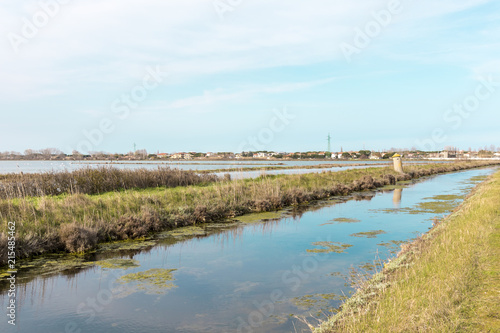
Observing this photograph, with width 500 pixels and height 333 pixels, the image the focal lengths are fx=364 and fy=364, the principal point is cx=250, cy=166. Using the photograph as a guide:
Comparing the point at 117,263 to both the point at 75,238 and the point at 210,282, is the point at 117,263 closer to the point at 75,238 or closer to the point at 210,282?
the point at 75,238

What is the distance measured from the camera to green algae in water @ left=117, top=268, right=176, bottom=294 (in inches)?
329

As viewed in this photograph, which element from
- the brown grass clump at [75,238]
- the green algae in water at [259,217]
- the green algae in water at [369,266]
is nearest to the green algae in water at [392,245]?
the green algae in water at [369,266]

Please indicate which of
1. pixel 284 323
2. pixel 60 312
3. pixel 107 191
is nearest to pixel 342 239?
pixel 284 323

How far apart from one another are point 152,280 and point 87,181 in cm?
1472

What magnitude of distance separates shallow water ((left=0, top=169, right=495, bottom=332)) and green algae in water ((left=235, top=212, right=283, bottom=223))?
2.08 metres

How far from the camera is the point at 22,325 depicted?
6.56 meters

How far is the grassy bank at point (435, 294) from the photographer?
5.07 m

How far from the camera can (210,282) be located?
8836 millimetres

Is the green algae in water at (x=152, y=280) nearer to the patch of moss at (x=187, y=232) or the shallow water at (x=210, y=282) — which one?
the shallow water at (x=210, y=282)

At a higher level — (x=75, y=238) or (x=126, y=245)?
(x=75, y=238)

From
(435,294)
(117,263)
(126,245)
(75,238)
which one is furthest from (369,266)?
(75,238)

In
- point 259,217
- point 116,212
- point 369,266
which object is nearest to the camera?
point 369,266

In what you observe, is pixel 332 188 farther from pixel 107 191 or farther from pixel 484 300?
pixel 484 300

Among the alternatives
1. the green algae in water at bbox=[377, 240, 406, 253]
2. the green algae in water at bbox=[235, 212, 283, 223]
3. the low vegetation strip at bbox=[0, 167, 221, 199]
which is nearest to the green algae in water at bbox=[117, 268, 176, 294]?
the green algae in water at bbox=[377, 240, 406, 253]
